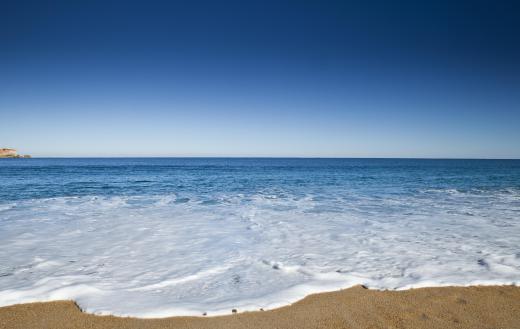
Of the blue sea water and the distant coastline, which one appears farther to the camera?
the distant coastline

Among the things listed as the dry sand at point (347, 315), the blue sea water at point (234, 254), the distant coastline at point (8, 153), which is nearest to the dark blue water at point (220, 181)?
the blue sea water at point (234, 254)

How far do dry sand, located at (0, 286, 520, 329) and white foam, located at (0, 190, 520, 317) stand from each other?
0.61 ft

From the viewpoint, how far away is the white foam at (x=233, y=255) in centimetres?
393

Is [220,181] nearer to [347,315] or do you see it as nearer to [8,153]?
[347,315]

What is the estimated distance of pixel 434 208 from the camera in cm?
1103

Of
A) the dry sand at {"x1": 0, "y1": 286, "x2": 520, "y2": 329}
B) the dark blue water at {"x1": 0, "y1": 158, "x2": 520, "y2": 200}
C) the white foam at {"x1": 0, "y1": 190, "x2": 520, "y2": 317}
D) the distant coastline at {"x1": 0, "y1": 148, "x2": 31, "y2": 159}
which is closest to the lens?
the dry sand at {"x1": 0, "y1": 286, "x2": 520, "y2": 329}

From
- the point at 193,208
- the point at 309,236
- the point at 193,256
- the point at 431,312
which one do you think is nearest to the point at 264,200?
the point at 193,208

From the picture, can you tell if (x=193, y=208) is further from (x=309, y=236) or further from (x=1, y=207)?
(x=1, y=207)

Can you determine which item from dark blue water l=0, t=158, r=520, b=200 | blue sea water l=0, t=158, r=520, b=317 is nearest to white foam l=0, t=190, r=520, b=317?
blue sea water l=0, t=158, r=520, b=317

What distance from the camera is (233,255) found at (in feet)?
18.5

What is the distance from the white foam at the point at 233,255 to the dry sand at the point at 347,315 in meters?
0.19

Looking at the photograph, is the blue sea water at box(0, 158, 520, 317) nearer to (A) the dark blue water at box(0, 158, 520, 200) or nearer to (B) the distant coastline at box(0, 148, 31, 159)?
(A) the dark blue water at box(0, 158, 520, 200)

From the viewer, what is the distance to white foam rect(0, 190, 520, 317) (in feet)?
12.9

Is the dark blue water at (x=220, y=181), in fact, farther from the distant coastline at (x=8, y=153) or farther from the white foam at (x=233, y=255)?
the distant coastline at (x=8, y=153)
